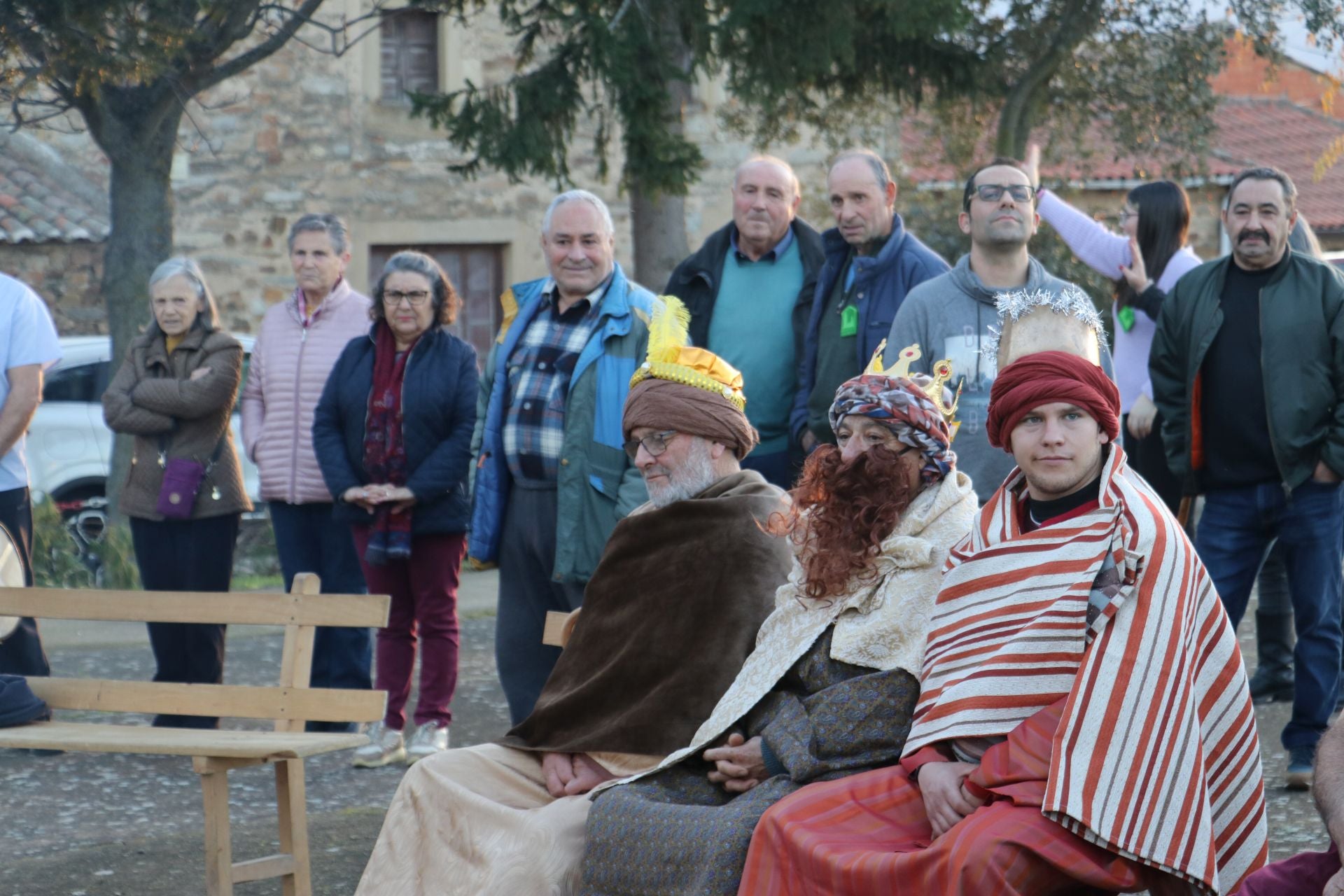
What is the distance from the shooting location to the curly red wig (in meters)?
3.71

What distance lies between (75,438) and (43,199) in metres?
5.12

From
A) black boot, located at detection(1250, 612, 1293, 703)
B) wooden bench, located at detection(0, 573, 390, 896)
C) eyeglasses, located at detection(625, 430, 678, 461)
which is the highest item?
eyeglasses, located at detection(625, 430, 678, 461)

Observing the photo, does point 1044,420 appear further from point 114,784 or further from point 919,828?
point 114,784

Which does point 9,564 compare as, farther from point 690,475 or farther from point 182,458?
point 690,475

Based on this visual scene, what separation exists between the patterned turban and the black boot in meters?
3.41

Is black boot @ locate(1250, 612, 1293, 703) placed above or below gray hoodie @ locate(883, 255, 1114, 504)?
below

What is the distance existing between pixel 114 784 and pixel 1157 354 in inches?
161

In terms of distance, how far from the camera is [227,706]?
4.84 m

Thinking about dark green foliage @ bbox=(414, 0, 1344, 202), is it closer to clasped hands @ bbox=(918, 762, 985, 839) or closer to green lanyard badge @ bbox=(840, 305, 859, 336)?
green lanyard badge @ bbox=(840, 305, 859, 336)

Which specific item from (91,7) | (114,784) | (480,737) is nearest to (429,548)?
(480,737)

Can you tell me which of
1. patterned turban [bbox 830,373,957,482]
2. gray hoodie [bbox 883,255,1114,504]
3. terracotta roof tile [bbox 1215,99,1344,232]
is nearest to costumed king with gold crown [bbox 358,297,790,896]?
patterned turban [bbox 830,373,957,482]

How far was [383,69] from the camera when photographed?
51.9 feet

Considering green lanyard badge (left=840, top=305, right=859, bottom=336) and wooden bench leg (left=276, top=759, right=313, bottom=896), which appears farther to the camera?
green lanyard badge (left=840, top=305, right=859, bottom=336)

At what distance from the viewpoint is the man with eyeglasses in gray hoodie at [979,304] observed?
197 inches
